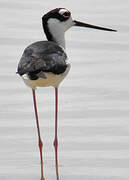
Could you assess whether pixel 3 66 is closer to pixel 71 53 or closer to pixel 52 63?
pixel 71 53

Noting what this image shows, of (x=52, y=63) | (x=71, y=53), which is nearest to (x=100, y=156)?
(x=52, y=63)

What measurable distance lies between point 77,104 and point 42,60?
150 centimetres

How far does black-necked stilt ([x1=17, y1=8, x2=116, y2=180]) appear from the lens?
7125 mm

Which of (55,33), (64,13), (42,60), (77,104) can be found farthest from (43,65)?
(77,104)

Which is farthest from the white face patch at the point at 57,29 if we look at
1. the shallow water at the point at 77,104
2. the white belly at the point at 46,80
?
the shallow water at the point at 77,104

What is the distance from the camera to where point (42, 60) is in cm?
718

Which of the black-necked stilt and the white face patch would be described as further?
Answer: the white face patch

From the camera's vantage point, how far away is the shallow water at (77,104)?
7496mm

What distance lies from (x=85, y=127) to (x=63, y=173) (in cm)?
79

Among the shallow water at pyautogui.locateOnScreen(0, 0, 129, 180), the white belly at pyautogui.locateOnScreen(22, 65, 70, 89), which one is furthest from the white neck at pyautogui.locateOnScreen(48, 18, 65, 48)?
the shallow water at pyautogui.locateOnScreen(0, 0, 129, 180)

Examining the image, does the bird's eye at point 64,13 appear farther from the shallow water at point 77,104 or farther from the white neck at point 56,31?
the shallow water at point 77,104

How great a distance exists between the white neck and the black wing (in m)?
0.27

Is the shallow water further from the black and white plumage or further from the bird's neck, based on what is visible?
the bird's neck

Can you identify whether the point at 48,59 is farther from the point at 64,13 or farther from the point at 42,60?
the point at 64,13
